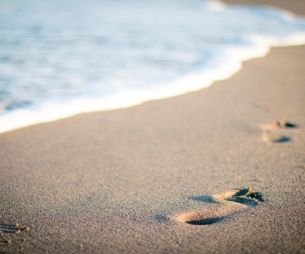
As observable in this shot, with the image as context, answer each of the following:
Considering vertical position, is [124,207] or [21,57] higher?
[21,57]

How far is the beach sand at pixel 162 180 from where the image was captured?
1.88 m

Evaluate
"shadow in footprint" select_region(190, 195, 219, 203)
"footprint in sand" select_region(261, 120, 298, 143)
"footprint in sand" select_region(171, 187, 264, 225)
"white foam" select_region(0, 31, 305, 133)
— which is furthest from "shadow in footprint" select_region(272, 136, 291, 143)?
"white foam" select_region(0, 31, 305, 133)

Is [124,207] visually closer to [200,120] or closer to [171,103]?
[200,120]

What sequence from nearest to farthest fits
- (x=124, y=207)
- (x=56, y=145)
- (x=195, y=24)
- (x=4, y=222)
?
(x=4, y=222), (x=124, y=207), (x=56, y=145), (x=195, y=24)

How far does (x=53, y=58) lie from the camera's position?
493 cm

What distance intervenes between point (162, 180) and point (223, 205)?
44 centimetres

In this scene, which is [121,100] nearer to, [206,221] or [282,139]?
[282,139]

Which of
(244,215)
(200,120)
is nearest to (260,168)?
(244,215)

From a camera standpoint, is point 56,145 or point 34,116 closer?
point 56,145

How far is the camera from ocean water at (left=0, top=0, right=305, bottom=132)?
144 inches

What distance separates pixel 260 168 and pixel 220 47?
3.55 metres

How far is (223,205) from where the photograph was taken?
7.05ft

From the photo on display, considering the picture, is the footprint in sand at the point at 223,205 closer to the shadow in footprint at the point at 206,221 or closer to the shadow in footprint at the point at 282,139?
the shadow in footprint at the point at 206,221

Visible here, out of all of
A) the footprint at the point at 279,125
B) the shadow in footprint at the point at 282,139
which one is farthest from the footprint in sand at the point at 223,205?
the footprint at the point at 279,125
